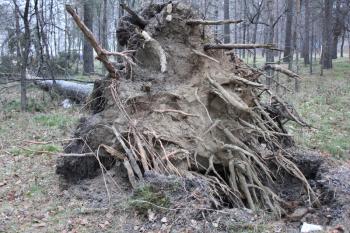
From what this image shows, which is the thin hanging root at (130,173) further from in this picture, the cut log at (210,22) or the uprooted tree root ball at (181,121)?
the cut log at (210,22)

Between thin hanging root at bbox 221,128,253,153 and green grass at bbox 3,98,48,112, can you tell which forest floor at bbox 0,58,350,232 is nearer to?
green grass at bbox 3,98,48,112

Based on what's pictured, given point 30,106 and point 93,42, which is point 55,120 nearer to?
point 30,106

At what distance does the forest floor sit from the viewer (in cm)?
495

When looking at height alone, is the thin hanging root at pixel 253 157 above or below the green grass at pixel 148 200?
above

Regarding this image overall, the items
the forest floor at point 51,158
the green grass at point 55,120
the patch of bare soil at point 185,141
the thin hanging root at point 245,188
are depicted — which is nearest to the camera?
the forest floor at point 51,158

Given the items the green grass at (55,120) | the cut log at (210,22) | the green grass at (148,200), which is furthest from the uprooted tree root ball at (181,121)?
the green grass at (55,120)

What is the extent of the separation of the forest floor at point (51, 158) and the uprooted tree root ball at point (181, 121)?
0.46 meters

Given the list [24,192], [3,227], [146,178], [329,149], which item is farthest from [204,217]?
[329,149]

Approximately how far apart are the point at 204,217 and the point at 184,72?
2.43 m

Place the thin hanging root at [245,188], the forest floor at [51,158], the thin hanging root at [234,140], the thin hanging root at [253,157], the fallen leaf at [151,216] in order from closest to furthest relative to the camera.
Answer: the fallen leaf at [151,216], the forest floor at [51,158], the thin hanging root at [245,188], the thin hanging root at [253,157], the thin hanging root at [234,140]

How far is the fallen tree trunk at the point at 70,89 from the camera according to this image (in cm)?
1227

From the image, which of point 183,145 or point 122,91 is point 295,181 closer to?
point 183,145

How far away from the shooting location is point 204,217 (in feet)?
15.1

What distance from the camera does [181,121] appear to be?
597cm
